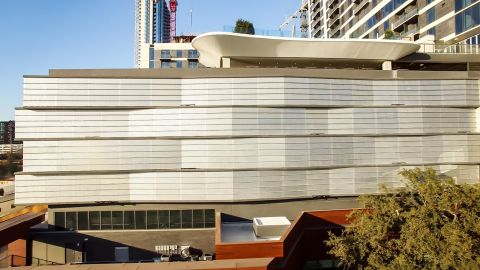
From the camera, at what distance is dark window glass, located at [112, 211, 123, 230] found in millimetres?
30203

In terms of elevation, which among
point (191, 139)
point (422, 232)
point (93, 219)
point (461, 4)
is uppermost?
point (461, 4)

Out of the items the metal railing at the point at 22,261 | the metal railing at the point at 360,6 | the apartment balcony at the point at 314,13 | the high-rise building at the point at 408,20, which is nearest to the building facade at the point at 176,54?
the high-rise building at the point at 408,20

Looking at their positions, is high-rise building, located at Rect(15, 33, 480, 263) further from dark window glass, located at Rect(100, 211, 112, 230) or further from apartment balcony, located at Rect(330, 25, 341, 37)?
apartment balcony, located at Rect(330, 25, 341, 37)

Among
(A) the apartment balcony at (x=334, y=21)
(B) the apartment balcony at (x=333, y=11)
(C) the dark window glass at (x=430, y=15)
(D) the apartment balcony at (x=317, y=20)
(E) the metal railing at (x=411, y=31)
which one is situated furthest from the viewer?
(D) the apartment balcony at (x=317, y=20)

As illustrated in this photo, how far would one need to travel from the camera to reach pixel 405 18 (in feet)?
179

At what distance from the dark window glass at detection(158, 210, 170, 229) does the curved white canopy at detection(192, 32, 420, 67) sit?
1631 centimetres

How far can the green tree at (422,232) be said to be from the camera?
59.2 ft

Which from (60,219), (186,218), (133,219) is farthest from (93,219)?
(186,218)

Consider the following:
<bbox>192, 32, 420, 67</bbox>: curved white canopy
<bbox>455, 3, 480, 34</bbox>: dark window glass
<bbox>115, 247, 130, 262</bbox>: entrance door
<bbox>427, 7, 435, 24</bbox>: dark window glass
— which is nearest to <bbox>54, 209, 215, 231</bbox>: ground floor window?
<bbox>115, 247, 130, 262</bbox>: entrance door

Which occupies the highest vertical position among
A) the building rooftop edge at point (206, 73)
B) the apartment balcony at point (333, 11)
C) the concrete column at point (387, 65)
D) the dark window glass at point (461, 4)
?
the apartment balcony at point (333, 11)

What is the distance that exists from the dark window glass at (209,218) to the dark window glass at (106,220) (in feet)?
28.1

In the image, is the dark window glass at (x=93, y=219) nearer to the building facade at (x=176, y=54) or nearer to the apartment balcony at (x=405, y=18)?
the apartment balcony at (x=405, y=18)

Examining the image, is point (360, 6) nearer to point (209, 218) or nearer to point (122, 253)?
point (209, 218)

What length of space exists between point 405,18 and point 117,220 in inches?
2050
